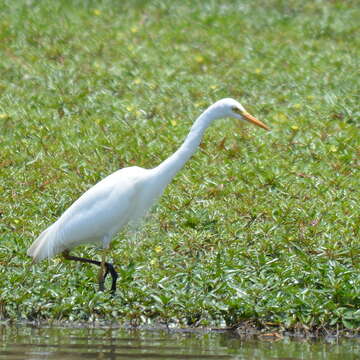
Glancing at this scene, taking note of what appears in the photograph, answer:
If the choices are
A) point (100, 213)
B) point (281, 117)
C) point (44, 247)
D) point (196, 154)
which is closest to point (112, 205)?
point (100, 213)

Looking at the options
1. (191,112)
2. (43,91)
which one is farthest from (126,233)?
(43,91)

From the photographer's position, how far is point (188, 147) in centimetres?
698

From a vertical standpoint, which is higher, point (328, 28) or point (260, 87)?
point (328, 28)

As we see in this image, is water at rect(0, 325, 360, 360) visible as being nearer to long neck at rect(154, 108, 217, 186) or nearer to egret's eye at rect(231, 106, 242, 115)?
long neck at rect(154, 108, 217, 186)

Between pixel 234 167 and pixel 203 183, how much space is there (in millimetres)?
487

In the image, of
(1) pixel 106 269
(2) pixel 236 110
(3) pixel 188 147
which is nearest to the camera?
(3) pixel 188 147

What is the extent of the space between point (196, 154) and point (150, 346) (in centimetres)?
393

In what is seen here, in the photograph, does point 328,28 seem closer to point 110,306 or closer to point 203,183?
point 203,183

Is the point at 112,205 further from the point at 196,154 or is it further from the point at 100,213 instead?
the point at 196,154

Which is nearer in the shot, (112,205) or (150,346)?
(150,346)

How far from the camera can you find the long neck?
697 cm

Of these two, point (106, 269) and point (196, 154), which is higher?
point (196, 154)

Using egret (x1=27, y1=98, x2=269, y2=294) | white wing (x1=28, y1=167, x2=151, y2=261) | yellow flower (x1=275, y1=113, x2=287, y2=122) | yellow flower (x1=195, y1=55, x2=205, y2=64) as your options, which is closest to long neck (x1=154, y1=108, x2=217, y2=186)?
egret (x1=27, y1=98, x2=269, y2=294)

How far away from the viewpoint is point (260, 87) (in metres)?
11.6
